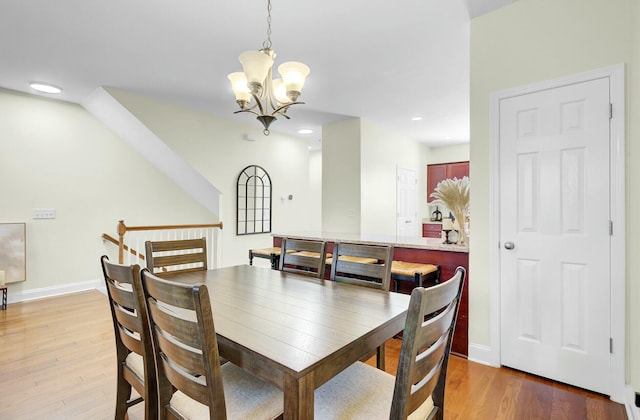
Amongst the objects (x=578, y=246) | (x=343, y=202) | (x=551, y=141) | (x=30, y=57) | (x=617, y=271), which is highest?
(x=30, y=57)

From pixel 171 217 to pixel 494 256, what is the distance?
480 cm

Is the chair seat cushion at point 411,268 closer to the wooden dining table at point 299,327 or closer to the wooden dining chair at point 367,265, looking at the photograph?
the wooden dining chair at point 367,265

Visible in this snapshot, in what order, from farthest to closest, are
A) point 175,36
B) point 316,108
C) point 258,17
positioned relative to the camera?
point 316,108 → point 175,36 → point 258,17

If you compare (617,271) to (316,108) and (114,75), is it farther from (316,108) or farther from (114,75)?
(114,75)

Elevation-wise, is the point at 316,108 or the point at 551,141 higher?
the point at 316,108

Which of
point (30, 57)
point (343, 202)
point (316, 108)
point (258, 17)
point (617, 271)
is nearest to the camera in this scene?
point (617, 271)

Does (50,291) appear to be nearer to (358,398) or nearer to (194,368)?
(194,368)

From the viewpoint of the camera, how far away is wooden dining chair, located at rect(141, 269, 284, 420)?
0.98m

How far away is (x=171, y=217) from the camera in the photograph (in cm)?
533

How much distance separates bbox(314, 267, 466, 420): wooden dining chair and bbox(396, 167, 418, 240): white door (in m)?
4.59

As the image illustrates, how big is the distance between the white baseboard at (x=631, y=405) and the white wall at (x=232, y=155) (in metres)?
4.49

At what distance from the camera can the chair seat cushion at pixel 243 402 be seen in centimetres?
117

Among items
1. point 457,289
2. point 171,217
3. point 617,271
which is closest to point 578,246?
point 617,271

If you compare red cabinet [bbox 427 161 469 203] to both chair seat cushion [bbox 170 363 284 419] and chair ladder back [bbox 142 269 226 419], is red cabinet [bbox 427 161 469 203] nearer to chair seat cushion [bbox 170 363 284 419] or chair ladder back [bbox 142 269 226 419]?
chair seat cushion [bbox 170 363 284 419]
